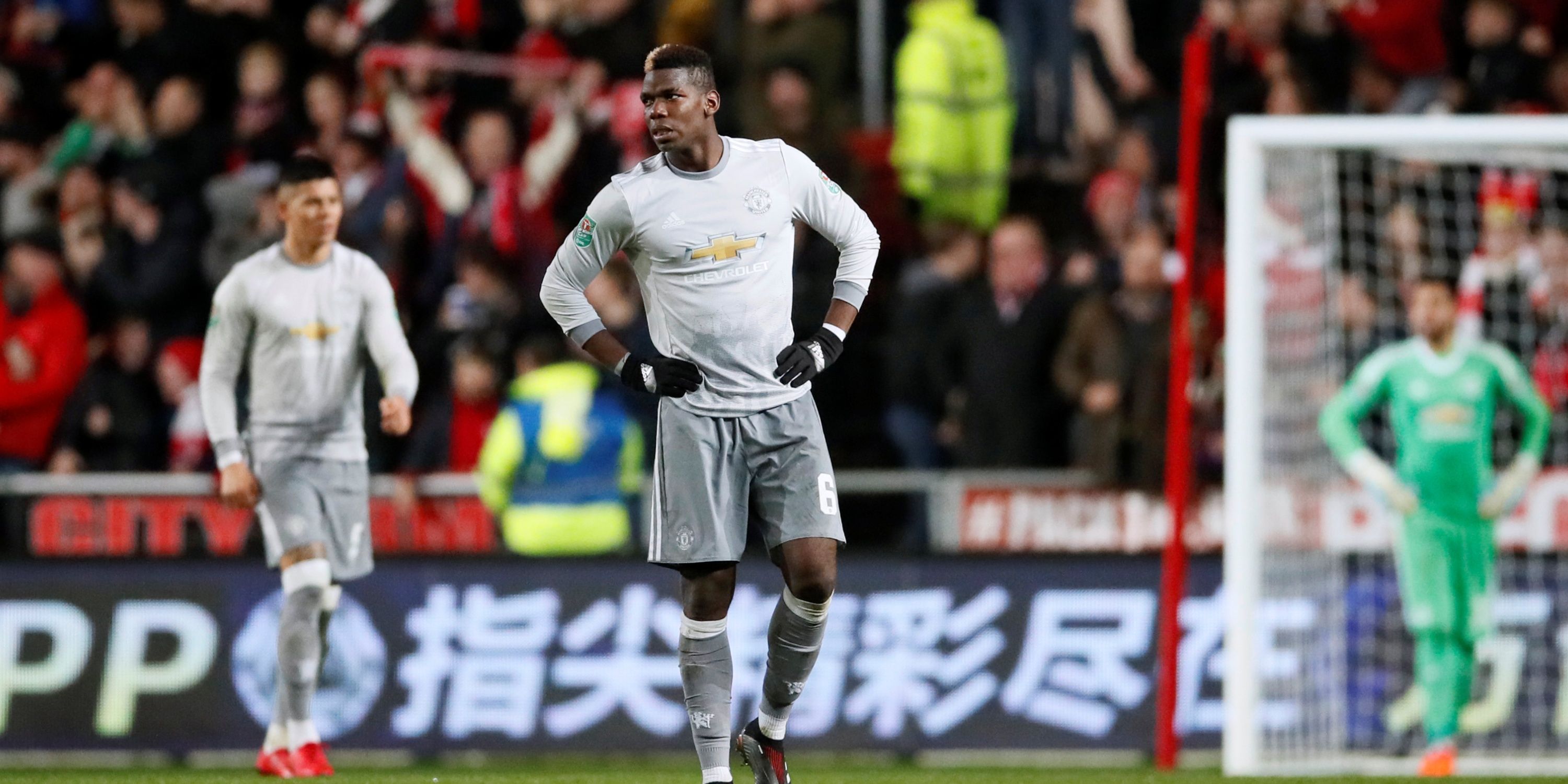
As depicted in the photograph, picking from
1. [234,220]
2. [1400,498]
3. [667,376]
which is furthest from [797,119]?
[667,376]

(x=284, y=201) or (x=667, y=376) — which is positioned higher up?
(x=284, y=201)

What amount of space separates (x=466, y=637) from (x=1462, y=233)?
→ 518cm

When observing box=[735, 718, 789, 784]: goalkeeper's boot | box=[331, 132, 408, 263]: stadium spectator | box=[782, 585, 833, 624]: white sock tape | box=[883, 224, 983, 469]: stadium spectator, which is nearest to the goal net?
box=[883, 224, 983, 469]: stadium spectator

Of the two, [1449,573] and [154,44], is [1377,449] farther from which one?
[154,44]

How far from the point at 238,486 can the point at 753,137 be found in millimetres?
A: 5213

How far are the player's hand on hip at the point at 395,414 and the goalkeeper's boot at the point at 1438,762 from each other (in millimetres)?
4292

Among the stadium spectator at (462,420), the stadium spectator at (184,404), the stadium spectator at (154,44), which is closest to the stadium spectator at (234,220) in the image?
the stadium spectator at (184,404)

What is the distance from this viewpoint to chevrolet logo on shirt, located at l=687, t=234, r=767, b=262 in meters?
7.00

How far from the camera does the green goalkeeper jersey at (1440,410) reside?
10.0 m

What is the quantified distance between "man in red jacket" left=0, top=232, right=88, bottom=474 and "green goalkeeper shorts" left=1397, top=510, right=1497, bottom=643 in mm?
7458

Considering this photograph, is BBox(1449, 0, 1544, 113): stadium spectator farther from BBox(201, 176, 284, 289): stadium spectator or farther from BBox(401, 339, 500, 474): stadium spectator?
BBox(201, 176, 284, 289): stadium spectator

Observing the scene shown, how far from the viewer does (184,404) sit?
42.3 feet

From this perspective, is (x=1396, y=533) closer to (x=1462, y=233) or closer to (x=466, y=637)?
(x=1462, y=233)

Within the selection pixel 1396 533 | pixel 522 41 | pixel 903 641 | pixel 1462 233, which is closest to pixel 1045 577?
pixel 903 641
